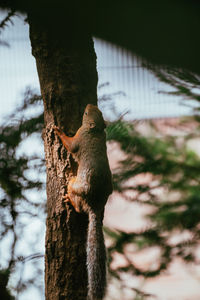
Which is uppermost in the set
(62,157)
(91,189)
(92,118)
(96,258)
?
(92,118)

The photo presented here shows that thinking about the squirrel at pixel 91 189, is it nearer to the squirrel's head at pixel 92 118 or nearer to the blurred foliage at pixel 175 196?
the squirrel's head at pixel 92 118

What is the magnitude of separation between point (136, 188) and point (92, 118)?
528mm

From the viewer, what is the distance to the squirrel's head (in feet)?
7.05

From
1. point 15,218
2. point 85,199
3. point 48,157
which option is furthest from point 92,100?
point 15,218

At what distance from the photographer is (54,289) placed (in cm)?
207

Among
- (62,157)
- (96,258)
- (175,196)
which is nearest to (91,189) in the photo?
(62,157)

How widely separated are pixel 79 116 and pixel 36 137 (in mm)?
883

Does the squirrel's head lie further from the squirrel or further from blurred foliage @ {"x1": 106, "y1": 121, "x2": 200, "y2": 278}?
blurred foliage @ {"x1": 106, "y1": 121, "x2": 200, "y2": 278}

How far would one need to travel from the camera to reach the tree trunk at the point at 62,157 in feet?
6.74

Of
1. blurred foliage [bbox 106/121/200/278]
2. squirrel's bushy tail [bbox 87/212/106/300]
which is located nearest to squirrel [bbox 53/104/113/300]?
squirrel's bushy tail [bbox 87/212/106/300]

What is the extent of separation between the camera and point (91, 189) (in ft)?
6.77

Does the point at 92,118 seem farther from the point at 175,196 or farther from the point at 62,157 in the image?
the point at 175,196

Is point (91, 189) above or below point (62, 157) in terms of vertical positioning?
below

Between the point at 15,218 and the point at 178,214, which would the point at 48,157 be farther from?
the point at 178,214
